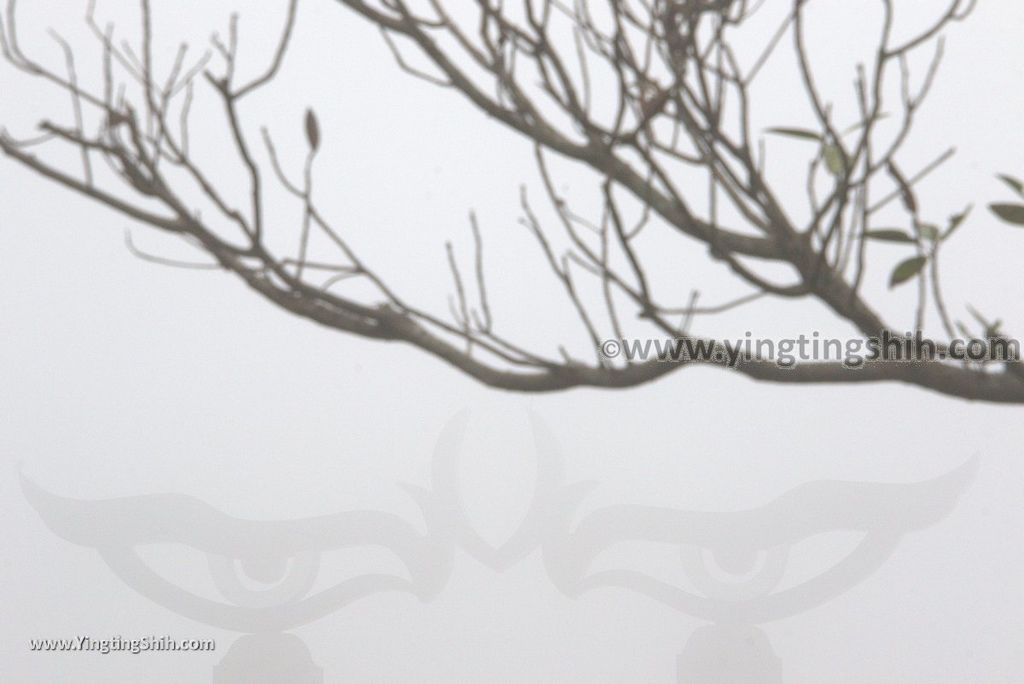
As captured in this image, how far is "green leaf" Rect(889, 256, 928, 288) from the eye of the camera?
2.34 ft

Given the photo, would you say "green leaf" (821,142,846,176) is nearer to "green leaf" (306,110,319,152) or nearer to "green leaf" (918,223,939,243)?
"green leaf" (918,223,939,243)

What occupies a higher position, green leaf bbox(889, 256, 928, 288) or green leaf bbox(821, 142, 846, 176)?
green leaf bbox(821, 142, 846, 176)

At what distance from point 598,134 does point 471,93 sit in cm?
11

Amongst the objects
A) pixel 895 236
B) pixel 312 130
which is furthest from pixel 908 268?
pixel 312 130

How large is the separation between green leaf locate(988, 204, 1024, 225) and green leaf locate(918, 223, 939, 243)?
0.04 meters

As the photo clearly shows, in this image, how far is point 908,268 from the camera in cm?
72

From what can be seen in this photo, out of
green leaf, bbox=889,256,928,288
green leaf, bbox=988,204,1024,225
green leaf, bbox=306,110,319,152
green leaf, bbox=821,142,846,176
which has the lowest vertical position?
green leaf, bbox=889,256,928,288

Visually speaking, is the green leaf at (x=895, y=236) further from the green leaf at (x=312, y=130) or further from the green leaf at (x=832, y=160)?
the green leaf at (x=312, y=130)

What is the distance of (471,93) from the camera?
706mm

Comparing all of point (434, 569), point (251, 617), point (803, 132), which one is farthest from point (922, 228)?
point (251, 617)

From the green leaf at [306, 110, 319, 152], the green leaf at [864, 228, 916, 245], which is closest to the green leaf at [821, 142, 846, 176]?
the green leaf at [864, 228, 916, 245]

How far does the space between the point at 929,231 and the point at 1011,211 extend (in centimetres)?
5

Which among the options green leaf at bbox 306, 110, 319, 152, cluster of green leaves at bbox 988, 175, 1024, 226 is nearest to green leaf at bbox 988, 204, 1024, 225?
cluster of green leaves at bbox 988, 175, 1024, 226

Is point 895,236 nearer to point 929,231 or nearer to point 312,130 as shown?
point 929,231
